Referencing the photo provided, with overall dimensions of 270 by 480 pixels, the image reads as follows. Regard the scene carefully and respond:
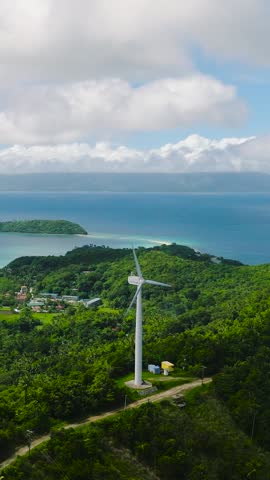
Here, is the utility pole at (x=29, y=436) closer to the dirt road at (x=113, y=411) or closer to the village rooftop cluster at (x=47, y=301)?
the dirt road at (x=113, y=411)

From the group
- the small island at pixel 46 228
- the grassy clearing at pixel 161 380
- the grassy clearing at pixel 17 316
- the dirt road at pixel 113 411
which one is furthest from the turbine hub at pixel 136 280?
the small island at pixel 46 228

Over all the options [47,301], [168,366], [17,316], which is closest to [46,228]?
[47,301]

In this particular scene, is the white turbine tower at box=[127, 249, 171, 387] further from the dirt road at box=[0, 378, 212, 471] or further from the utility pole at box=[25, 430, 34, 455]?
the utility pole at box=[25, 430, 34, 455]

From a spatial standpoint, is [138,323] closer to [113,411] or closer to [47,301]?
[113,411]

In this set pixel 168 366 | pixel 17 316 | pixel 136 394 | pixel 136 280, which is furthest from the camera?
pixel 17 316

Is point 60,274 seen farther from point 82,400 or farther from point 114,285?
point 82,400
